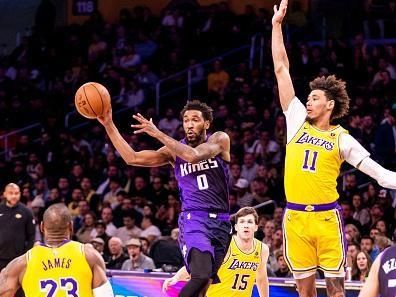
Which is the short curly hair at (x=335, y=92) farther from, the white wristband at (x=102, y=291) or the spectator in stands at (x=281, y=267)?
the spectator in stands at (x=281, y=267)

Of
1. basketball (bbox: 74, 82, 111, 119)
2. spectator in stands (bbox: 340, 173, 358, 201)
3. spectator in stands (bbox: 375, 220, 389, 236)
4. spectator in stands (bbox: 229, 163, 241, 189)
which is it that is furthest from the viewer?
spectator in stands (bbox: 229, 163, 241, 189)

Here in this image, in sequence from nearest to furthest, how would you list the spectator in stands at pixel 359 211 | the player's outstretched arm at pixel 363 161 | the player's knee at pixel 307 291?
the player's outstretched arm at pixel 363 161 < the player's knee at pixel 307 291 < the spectator in stands at pixel 359 211

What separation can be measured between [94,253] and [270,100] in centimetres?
1131

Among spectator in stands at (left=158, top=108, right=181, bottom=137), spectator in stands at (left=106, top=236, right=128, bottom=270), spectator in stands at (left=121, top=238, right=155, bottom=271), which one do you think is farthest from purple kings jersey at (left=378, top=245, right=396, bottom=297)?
spectator in stands at (left=158, top=108, right=181, bottom=137)

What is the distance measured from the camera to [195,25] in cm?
2095

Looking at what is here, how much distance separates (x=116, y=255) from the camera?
45.5ft

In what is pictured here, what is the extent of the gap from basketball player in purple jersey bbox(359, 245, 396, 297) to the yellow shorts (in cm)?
278

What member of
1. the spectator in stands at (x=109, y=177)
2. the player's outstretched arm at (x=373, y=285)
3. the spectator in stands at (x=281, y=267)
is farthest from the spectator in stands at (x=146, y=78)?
the player's outstretched arm at (x=373, y=285)

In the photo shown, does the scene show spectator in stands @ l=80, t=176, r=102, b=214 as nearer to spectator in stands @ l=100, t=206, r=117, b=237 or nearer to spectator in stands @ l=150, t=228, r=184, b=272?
spectator in stands @ l=100, t=206, r=117, b=237

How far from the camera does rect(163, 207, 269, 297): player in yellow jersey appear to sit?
10.2 metres

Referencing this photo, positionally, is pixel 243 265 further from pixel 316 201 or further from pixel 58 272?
pixel 58 272

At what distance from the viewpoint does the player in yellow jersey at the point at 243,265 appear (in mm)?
10164

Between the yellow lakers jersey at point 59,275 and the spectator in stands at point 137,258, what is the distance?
6464 millimetres

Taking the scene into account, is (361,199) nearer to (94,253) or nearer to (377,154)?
(377,154)
